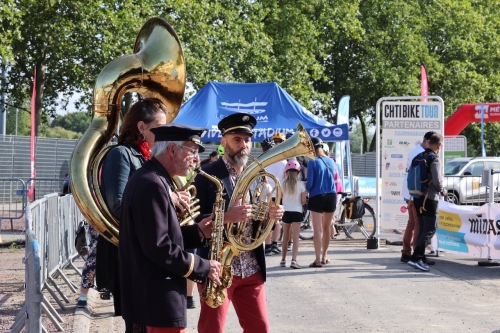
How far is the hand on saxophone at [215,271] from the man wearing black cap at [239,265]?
88cm

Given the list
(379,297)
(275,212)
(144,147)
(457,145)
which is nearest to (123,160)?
(144,147)

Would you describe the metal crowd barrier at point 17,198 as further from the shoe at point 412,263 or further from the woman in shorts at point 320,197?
the shoe at point 412,263

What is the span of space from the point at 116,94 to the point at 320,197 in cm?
638

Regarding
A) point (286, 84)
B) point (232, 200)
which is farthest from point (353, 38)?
point (232, 200)

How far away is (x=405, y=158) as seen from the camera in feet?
44.1

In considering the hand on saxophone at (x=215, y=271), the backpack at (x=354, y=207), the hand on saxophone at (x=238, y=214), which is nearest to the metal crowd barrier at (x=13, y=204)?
the backpack at (x=354, y=207)

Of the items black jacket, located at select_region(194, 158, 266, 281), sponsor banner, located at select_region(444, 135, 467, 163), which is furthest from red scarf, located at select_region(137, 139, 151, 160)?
sponsor banner, located at select_region(444, 135, 467, 163)

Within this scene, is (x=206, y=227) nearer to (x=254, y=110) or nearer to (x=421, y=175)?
(x=421, y=175)

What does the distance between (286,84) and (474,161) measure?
9121 mm

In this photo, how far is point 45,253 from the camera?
779 cm

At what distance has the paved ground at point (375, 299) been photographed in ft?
24.1

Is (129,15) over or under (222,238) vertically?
over

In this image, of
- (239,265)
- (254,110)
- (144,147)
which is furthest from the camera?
(254,110)

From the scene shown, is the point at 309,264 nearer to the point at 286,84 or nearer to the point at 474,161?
the point at 474,161
